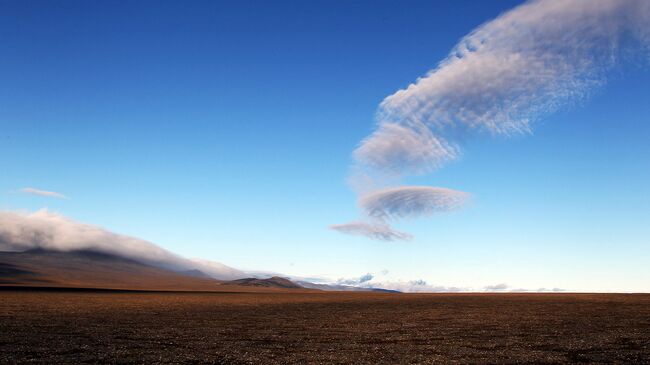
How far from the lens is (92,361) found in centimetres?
2234

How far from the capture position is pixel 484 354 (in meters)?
24.5

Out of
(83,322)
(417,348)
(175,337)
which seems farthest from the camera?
(83,322)

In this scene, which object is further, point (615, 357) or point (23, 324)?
point (23, 324)

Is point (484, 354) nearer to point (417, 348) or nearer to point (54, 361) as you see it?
point (417, 348)

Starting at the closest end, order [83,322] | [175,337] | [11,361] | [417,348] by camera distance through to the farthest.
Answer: [11,361]
[417,348]
[175,337]
[83,322]

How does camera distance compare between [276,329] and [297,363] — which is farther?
[276,329]

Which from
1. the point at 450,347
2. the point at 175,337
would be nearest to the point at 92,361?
the point at 175,337

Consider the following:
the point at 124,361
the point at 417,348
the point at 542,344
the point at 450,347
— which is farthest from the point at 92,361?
the point at 542,344

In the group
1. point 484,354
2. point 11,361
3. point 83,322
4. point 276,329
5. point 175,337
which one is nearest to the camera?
point 11,361

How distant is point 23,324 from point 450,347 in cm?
3233

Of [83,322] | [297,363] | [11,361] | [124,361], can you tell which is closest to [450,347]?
[297,363]

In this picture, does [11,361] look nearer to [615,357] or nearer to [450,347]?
[450,347]

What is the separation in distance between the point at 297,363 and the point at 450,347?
9584 mm

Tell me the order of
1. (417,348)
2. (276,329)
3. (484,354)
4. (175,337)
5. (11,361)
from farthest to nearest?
(276,329), (175,337), (417,348), (484,354), (11,361)
